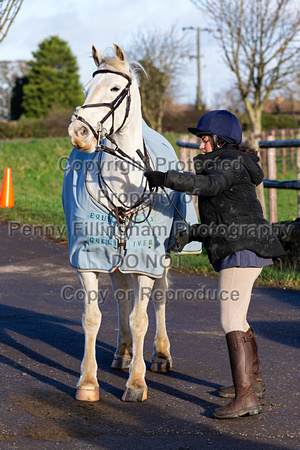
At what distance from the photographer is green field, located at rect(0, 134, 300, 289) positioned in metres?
8.73

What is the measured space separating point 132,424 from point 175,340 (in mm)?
1955

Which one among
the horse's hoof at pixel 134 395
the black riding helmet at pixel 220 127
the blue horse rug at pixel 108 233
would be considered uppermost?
the black riding helmet at pixel 220 127

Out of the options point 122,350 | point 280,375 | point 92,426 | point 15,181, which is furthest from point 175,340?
point 15,181

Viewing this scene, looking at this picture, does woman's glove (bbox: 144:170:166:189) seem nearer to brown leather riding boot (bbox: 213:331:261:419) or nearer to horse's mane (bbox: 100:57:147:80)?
horse's mane (bbox: 100:57:147:80)

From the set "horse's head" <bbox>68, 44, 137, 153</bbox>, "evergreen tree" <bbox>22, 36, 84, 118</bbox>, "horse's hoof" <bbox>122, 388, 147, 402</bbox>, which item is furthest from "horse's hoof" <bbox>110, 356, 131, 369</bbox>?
"evergreen tree" <bbox>22, 36, 84, 118</bbox>

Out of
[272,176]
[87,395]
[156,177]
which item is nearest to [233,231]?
[156,177]

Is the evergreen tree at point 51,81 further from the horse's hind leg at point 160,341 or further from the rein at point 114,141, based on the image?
the rein at point 114,141

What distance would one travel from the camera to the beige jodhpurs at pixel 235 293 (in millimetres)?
4035

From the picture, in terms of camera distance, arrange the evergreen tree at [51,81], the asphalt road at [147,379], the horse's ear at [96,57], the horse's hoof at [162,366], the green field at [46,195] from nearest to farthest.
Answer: the asphalt road at [147,379] → the horse's ear at [96,57] → the horse's hoof at [162,366] → the green field at [46,195] → the evergreen tree at [51,81]

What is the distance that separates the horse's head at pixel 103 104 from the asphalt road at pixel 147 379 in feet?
5.60

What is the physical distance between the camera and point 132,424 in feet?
12.5

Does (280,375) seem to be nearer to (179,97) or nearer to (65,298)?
(65,298)

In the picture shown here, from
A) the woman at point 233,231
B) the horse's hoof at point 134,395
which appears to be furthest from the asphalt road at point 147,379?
the woman at point 233,231

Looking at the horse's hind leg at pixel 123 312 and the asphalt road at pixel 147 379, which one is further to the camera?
the horse's hind leg at pixel 123 312
